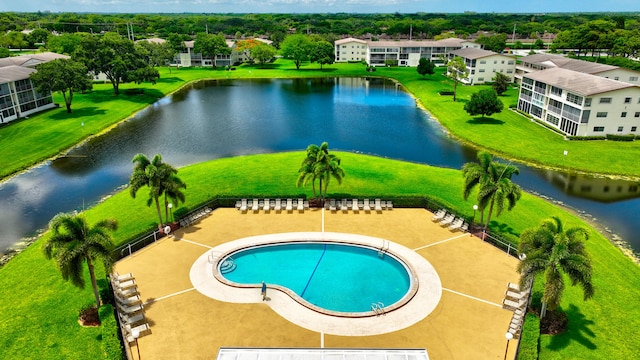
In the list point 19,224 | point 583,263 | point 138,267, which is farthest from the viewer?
point 19,224

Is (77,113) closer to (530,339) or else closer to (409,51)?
(530,339)

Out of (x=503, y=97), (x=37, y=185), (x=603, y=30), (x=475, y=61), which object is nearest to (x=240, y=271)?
(x=37, y=185)

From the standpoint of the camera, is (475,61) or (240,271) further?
(475,61)

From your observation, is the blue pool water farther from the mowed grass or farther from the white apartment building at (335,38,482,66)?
the white apartment building at (335,38,482,66)

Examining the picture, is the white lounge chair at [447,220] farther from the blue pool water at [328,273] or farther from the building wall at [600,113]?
the building wall at [600,113]

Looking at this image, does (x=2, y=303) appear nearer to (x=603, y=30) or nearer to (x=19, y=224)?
(x=19, y=224)

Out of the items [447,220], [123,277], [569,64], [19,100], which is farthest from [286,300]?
[569,64]
